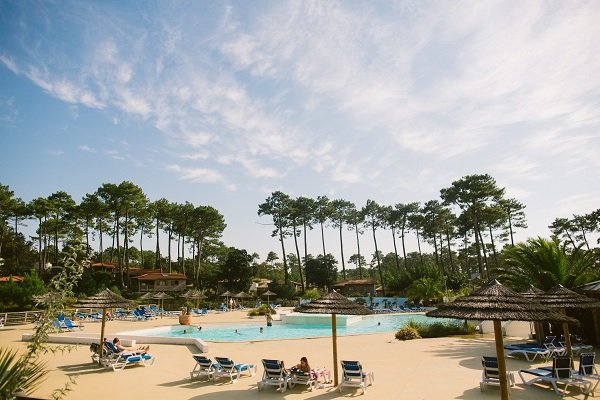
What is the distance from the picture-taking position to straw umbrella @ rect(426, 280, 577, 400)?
6328mm

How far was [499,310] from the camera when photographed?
255 inches

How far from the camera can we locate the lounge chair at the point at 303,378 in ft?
29.2

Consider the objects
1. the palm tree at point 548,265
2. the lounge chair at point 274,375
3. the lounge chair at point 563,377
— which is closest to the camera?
the lounge chair at point 563,377

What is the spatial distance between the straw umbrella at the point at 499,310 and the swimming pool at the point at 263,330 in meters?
14.4

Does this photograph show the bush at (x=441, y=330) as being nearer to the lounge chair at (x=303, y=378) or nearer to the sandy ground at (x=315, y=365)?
the sandy ground at (x=315, y=365)

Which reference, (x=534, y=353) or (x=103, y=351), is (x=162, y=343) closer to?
A: (x=103, y=351)

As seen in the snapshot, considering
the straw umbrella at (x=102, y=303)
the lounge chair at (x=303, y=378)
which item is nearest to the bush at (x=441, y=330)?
the lounge chair at (x=303, y=378)

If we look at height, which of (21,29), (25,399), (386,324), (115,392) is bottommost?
(386,324)

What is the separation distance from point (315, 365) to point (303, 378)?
2993mm

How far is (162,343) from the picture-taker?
1658 centimetres

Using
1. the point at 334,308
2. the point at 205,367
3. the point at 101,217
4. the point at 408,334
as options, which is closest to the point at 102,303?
the point at 205,367

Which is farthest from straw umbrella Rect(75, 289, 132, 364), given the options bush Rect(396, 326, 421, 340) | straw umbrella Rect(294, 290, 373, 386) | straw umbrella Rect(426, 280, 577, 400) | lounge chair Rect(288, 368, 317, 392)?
bush Rect(396, 326, 421, 340)

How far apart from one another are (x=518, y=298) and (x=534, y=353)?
6817mm

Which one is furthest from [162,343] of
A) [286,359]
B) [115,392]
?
[115,392]
